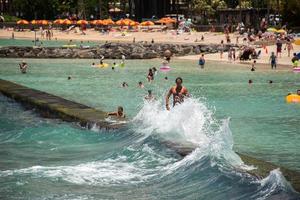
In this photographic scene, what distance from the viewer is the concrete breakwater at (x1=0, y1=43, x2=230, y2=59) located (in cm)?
6600

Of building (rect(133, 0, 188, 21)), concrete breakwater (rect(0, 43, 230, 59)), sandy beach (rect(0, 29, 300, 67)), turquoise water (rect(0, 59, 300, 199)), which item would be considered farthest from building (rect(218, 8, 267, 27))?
turquoise water (rect(0, 59, 300, 199))

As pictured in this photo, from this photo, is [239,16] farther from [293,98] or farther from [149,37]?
[293,98]

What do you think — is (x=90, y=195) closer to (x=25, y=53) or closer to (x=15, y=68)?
(x=15, y=68)

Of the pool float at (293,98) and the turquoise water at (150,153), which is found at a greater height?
the turquoise water at (150,153)

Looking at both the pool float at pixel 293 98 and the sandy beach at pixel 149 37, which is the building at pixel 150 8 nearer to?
the sandy beach at pixel 149 37

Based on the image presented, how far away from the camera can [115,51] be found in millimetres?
68125

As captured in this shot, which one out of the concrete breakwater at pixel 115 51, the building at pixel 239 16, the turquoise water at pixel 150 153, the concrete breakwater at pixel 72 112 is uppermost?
the building at pixel 239 16

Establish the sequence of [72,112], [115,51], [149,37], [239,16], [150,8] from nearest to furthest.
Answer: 1. [72,112]
2. [115,51]
3. [149,37]
4. [239,16]
5. [150,8]

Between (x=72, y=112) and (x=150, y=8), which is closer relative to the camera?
(x=72, y=112)

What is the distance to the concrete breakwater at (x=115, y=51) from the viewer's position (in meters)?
66.0

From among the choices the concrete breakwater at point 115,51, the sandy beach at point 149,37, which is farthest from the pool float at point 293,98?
the concrete breakwater at point 115,51

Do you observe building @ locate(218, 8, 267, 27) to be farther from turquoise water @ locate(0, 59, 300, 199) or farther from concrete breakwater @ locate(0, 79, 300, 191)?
concrete breakwater @ locate(0, 79, 300, 191)

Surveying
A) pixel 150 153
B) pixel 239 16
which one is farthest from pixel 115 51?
pixel 150 153

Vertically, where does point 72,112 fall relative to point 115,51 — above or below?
above
